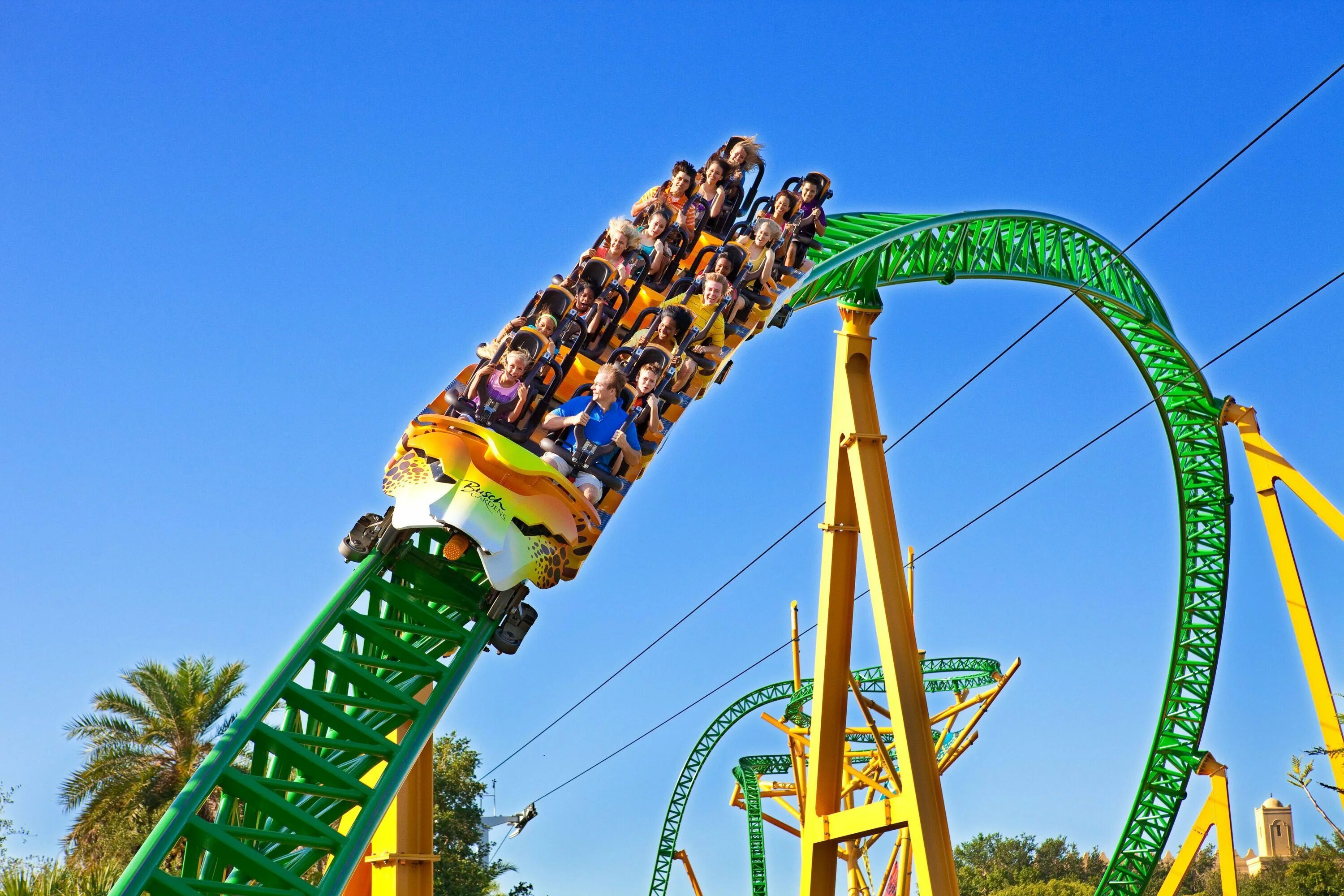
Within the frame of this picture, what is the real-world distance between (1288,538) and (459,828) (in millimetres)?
13275

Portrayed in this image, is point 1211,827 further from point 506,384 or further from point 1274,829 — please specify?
point 1274,829

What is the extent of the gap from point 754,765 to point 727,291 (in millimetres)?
16862

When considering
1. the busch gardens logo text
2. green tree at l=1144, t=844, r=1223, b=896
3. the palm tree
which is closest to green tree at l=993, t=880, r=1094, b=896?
green tree at l=1144, t=844, r=1223, b=896

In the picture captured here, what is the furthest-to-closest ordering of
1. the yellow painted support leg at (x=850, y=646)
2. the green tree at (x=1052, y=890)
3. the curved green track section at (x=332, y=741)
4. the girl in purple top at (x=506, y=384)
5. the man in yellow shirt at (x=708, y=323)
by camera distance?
1. the green tree at (x=1052, y=890)
2. the yellow painted support leg at (x=850, y=646)
3. the man in yellow shirt at (x=708, y=323)
4. the girl in purple top at (x=506, y=384)
5. the curved green track section at (x=332, y=741)

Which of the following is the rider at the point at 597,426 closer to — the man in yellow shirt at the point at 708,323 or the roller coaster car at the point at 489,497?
the roller coaster car at the point at 489,497

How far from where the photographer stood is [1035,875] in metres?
47.8

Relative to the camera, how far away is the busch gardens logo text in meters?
6.56

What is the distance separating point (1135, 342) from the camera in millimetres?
13570

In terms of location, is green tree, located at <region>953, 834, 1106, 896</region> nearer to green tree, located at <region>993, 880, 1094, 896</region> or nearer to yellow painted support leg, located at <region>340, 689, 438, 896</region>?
green tree, located at <region>993, 880, 1094, 896</region>

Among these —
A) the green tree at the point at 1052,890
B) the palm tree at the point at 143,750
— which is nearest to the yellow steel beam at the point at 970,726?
the palm tree at the point at 143,750

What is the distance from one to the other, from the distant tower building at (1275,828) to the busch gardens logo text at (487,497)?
67.7m

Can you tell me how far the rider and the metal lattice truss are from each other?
1.88 metres

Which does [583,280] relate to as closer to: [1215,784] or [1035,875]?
[1215,784]

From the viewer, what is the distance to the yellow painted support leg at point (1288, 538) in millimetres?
12570
